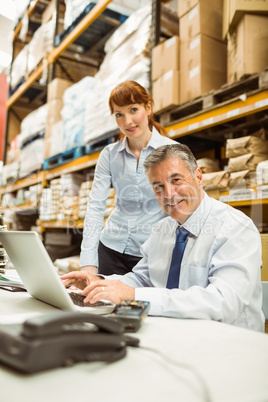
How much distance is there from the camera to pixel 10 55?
575 centimetres

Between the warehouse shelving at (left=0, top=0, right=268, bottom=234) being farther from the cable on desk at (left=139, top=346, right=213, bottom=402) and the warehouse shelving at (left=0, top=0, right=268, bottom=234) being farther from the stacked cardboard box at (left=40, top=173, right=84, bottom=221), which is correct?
the cable on desk at (left=139, top=346, right=213, bottom=402)

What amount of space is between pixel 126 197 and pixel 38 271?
1.19 metres

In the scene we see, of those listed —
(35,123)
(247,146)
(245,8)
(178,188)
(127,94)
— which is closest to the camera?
(178,188)

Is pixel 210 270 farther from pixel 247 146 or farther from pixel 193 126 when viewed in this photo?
pixel 193 126

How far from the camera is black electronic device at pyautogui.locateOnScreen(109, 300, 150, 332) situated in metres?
0.73

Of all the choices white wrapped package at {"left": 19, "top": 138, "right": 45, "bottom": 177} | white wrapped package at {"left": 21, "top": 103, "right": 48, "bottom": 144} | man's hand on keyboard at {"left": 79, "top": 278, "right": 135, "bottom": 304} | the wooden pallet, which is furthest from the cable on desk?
white wrapped package at {"left": 21, "top": 103, "right": 48, "bottom": 144}

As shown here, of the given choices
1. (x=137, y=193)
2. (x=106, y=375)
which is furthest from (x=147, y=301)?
(x=137, y=193)

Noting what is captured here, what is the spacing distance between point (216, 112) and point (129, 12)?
5.99ft

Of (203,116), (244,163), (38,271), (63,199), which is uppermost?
(203,116)

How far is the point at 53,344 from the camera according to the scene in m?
0.48

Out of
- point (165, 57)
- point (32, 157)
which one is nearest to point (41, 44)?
point (32, 157)

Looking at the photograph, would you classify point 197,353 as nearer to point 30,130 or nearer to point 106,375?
point 106,375

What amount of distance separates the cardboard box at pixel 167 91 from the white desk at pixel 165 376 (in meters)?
2.01

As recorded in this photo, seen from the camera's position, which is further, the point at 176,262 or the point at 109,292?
the point at 176,262
